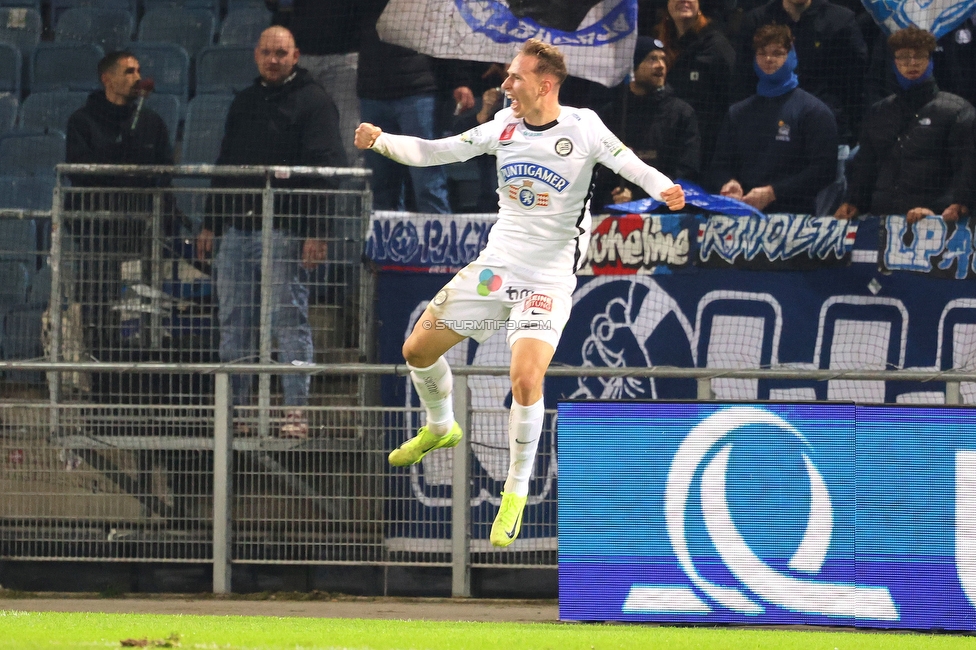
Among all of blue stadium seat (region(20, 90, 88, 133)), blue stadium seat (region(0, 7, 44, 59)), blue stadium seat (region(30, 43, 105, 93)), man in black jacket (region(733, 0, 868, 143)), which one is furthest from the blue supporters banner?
blue stadium seat (region(0, 7, 44, 59))

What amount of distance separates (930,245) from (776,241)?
1.16 metres

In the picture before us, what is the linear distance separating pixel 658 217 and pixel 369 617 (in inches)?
150

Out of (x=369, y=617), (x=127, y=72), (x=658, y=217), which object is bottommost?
(x=369, y=617)

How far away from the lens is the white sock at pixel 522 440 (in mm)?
6699

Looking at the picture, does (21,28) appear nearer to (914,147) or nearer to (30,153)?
(30,153)

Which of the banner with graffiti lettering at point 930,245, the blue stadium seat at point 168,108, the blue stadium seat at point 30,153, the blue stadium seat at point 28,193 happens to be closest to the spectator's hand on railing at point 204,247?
the blue stadium seat at point 168,108

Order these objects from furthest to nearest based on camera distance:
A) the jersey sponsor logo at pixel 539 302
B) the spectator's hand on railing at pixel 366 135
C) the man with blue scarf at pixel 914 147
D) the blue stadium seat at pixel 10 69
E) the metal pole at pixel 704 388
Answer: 1. the blue stadium seat at pixel 10 69
2. the man with blue scarf at pixel 914 147
3. the metal pole at pixel 704 388
4. the jersey sponsor logo at pixel 539 302
5. the spectator's hand on railing at pixel 366 135

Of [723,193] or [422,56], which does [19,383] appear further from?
[723,193]

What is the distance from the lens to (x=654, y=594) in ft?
24.9

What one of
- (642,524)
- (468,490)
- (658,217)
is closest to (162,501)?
(468,490)

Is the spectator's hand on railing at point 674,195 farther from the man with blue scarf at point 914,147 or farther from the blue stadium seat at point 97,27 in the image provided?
the blue stadium seat at point 97,27

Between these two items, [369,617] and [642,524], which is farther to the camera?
[369,617]

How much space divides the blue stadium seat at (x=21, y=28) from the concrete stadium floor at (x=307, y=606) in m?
5.03

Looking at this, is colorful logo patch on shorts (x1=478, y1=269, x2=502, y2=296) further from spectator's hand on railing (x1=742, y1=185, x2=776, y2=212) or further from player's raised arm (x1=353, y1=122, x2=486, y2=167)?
spectator's hand on railing (x1=742, y1=185, x2=776, y2=212)
